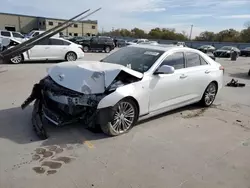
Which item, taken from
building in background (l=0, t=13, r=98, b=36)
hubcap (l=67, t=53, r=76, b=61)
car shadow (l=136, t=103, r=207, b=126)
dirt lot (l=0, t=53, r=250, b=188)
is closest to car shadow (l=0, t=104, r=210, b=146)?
dirt lot (l=0, t=53, r=250, b=188)

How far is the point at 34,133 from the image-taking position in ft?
14.1

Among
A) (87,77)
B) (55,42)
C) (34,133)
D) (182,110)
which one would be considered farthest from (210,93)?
(55,42)

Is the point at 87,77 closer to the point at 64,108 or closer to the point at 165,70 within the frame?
the point at 64,108

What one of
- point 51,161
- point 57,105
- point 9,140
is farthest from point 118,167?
point 9,140

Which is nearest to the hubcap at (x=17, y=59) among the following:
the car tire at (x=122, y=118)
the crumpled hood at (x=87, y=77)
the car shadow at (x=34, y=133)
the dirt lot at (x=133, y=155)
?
the dirt lot at (x=133, y=155)

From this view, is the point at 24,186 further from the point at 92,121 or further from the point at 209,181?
the point at 209,181

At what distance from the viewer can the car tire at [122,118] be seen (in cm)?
423

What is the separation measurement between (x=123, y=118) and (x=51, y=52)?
10769 mm

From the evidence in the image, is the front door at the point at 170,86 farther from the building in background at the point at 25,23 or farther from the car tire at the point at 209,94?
the building in background at the point at 25,23

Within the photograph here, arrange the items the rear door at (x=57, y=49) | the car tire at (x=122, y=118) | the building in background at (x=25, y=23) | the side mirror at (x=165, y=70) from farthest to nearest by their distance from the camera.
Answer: the building in background at (x=25, y=23)
the rear door at (x=57, y=49)
the side mirror at (x=165, y=70)
the car tire at (x=122, y=118)

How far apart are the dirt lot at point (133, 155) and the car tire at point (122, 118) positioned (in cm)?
13

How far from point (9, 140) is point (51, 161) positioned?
3.33 feet

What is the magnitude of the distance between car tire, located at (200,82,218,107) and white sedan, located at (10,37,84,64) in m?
9.84

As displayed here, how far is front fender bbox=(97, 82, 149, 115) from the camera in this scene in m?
4.03
